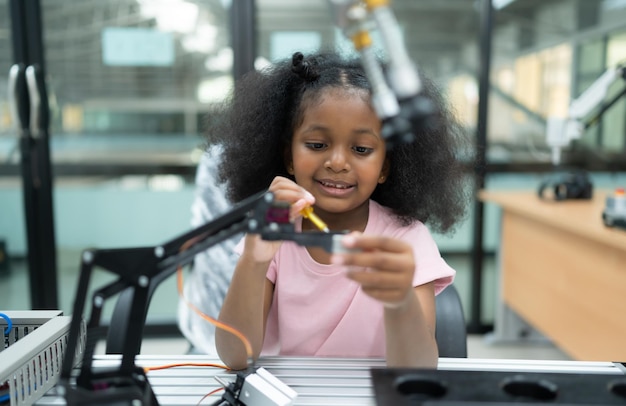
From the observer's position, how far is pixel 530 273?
7.77ft

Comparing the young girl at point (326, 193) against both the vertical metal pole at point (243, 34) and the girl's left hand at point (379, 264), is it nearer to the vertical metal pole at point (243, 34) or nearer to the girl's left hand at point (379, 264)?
the girl's left hand at point (379, 264)

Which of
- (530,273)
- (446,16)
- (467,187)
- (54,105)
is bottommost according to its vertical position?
(530,273)

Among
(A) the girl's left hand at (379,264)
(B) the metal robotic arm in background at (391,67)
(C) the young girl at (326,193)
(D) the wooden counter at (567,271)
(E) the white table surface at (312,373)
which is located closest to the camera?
(B) the metal robotic arm in background at (391,67)

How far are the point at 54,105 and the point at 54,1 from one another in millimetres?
498

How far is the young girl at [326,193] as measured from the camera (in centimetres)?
84

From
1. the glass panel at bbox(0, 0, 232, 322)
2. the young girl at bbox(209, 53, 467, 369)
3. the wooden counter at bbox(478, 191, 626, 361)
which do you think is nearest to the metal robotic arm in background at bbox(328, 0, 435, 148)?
the young girl at bbox(209, 53, 467, 369)

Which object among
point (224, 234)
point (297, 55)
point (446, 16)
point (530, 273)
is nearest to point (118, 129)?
point (446, 16)

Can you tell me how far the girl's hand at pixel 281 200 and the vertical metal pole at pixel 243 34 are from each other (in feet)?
6.18

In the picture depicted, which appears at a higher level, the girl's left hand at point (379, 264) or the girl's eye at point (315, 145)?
the girl's eye at point (315, 145)

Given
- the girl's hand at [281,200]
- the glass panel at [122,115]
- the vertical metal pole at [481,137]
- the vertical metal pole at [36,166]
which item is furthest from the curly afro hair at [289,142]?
the vertical metal pole at [36,166]

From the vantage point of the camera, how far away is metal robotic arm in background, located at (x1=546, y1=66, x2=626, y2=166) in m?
1.66

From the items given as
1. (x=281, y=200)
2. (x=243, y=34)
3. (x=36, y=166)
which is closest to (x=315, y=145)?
(x=281, y=200)

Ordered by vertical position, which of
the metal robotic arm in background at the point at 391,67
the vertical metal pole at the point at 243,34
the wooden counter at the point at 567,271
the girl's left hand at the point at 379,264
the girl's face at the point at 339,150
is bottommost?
the wooden counter at the point at 567,271

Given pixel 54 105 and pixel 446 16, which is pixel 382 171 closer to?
pixel 446 16
